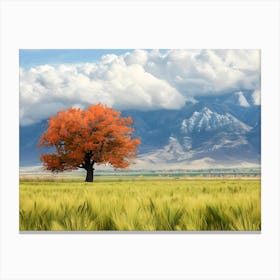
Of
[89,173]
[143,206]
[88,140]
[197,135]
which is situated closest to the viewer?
[143,206]

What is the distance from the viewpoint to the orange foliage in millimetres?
7262

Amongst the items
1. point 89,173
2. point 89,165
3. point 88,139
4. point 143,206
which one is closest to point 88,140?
point 88,139

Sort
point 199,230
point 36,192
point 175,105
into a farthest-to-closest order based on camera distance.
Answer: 1. point 175,105
2. point 36,192
3. point 199,230

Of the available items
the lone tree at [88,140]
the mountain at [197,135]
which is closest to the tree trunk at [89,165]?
the lone tree at [88,140]

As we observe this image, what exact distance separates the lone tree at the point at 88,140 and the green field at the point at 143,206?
37cm

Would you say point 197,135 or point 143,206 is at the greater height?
point 197,135

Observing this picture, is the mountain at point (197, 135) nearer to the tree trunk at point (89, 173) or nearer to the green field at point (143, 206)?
the green field at point (143, 206)

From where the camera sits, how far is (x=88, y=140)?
7.66 meters

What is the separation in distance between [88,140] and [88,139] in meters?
0.02

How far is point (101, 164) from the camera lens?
292 inches

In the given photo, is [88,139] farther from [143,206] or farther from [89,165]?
[143,206]
